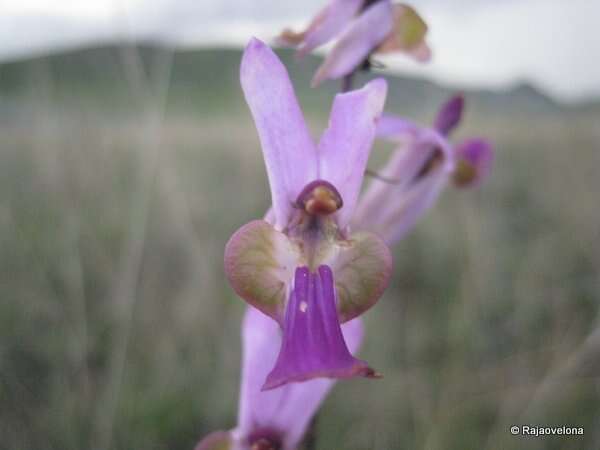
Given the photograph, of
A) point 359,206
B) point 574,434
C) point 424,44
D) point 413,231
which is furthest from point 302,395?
point 413,231

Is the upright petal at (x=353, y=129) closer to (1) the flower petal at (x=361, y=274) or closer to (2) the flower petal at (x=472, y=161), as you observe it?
(1) the flower petal at (x=361, y=274)

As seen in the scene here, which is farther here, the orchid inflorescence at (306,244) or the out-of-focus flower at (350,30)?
the out-of-focus flower at (350,30)

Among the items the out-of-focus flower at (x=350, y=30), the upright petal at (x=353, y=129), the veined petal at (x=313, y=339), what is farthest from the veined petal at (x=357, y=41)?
the veined petal at (x=313, y=339)

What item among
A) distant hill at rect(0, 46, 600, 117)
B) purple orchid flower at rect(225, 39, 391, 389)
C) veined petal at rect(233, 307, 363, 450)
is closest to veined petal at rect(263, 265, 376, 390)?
purple orchid flower at rect(225, 39, 391, 389)

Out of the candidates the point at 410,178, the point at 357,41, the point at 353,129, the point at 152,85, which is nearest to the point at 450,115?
the point at 410,178

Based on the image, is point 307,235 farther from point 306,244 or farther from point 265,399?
point 265,399

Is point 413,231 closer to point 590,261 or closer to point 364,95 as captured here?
point 590,261

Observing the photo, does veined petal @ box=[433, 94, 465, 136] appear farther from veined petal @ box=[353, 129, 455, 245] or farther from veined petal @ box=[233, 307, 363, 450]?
veined petal @ box=[233, 307, 363, 450]
